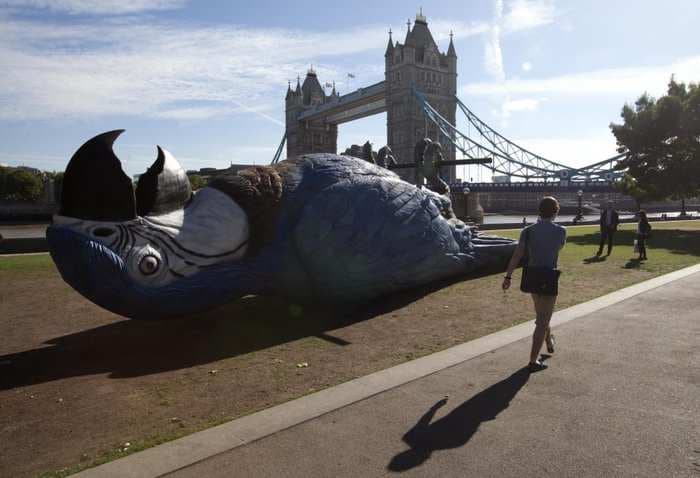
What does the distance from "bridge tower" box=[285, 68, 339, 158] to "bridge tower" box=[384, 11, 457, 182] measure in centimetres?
2341

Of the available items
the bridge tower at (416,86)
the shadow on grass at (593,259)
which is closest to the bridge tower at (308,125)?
the bridge tower at (416,86)

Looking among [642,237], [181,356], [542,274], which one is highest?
[542,274]

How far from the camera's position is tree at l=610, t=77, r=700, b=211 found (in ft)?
87.6

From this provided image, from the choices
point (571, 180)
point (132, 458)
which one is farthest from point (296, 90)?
point (132, 458)

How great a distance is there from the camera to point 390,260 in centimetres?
750

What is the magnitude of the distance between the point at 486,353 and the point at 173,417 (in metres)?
3.14

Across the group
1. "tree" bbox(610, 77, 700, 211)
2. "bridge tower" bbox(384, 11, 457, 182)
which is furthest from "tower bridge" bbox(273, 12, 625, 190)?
"tree" bbox(610, 77, 700, 211)

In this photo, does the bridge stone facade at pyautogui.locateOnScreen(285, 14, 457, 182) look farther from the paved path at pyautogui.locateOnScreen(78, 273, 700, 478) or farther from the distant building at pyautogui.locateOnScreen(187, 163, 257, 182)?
the paved path at pyautogui.locateOnScreen(78, 273, 700, 478)

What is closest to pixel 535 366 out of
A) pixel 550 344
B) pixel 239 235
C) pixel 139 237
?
pixel 550 344

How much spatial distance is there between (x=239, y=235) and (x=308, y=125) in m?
112

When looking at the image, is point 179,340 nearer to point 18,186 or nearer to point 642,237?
point 642,237

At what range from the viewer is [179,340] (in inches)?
249

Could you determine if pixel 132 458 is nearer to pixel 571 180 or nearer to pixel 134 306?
pixel 134 306

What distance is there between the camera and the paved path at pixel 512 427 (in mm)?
3125
